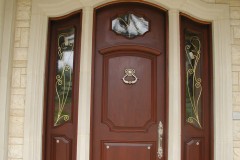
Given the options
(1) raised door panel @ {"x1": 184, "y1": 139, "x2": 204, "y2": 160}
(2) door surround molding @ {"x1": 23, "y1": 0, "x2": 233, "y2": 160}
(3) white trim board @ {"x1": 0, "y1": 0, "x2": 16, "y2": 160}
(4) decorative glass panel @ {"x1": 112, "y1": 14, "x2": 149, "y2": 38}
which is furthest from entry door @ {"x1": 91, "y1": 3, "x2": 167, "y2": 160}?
(3) white trim board @ {"x1": 0, "y1": 0, "x2": 16, "y2": 160}

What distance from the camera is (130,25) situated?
3.48 m

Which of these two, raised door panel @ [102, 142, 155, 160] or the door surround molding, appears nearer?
the door surround molding

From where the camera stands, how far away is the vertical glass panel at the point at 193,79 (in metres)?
3.42

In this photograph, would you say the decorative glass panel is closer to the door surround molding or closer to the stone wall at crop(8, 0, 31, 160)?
the door surround molding

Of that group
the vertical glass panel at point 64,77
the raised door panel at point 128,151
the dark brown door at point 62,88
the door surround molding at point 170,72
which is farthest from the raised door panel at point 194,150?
the vertical glass panel at point 64,77

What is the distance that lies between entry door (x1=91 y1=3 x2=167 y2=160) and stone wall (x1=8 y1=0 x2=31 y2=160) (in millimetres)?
712

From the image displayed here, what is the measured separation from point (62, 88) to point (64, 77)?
0.39 ft

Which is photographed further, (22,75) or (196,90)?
(196,90)

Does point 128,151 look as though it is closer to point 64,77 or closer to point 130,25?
point 64,77

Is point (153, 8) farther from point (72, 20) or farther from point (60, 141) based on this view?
point (60, 141)

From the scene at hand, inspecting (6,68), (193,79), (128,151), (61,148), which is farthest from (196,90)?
(6,68)

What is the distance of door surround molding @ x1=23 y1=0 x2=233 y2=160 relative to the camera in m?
3.24

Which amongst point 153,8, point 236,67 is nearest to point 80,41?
point 153,8

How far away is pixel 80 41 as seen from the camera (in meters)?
3.40
